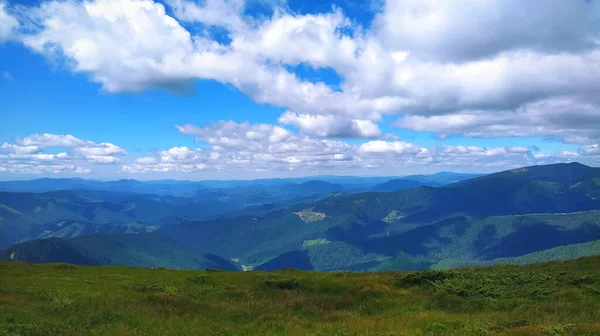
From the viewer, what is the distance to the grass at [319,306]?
14031 mm

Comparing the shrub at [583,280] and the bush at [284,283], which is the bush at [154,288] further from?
the shrub at [583,280]

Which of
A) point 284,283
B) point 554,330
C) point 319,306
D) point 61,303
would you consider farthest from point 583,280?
point 61,303

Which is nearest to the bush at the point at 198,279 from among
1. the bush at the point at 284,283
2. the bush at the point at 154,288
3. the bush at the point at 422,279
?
the bush at the point at 154,288

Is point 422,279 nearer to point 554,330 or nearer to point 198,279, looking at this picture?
point 554,330

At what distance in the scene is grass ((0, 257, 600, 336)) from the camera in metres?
14.0

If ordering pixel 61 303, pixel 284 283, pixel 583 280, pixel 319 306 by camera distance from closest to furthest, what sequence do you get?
pixel 61 303 → pixel 319 306 → pixel 583 280 → pixel 284 283

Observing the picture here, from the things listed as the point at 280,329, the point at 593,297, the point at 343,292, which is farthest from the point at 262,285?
the point at 593,297

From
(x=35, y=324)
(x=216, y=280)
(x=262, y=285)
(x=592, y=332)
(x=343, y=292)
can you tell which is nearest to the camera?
(x=592, y=332)

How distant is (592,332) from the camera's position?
12.8 metres

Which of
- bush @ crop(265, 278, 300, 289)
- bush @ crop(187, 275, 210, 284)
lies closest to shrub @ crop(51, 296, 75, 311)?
bush @ crop(187, 275, 210, 284)

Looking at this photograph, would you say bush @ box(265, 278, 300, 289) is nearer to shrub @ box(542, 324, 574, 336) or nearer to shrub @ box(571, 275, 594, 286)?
shrub @ box(542, 324, 574, 336)

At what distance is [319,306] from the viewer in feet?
69.1

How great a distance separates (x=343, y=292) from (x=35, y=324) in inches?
724

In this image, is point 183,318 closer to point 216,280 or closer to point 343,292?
point 343,292
